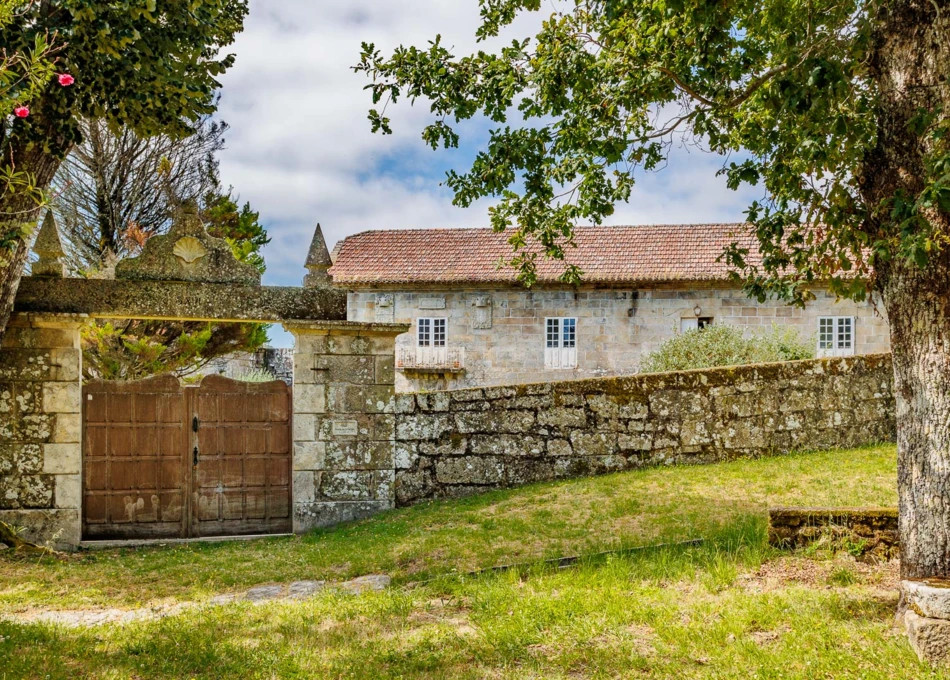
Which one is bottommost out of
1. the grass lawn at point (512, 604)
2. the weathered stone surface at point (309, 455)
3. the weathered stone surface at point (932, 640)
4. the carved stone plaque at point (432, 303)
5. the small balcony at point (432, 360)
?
the grass lawn at point (512, 604)

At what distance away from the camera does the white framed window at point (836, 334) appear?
20.1 meters

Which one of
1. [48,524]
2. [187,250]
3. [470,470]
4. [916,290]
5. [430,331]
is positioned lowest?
[48,524]

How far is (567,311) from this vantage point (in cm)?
2030

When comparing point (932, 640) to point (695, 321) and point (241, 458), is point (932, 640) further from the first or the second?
point (695, 321)

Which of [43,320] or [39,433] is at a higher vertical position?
[43,320]

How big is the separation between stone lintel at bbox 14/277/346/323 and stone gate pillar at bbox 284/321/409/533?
0.23 metres

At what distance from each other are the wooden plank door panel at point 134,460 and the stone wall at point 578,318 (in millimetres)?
12162

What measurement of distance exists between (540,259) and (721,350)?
8607mm

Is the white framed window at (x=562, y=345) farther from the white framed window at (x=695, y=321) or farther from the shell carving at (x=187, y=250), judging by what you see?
the shell carving at (x=187, y=250)

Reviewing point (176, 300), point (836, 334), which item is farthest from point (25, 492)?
point (836, 334)

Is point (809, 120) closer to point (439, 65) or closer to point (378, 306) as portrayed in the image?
point (439, 65)

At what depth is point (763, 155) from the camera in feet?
20.0

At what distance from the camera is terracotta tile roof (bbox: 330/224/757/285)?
2002cm

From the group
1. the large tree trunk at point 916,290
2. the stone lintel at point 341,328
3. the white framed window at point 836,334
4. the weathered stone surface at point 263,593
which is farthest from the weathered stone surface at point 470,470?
the white framed window at point 836,334
